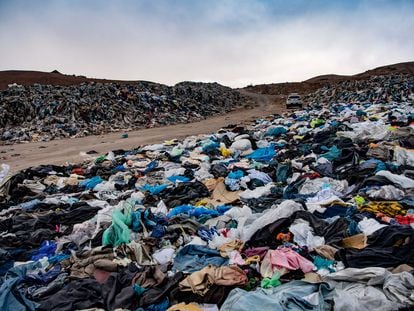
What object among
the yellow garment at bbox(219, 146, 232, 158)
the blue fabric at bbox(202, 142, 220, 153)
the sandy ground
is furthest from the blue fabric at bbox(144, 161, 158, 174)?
the sandy ground

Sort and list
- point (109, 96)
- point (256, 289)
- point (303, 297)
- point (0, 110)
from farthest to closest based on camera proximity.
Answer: point (109, 96) → point (0, 110) → point (256, 289) → point (303, 297)

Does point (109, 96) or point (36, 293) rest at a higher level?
point (109, 96)

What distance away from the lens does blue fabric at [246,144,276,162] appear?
8524 millimetres

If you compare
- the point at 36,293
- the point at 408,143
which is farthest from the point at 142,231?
the point at 408,143

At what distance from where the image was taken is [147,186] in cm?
710

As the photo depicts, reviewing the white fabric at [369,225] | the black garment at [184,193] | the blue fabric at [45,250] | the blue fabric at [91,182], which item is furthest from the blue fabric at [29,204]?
the white fabric at [369,225]

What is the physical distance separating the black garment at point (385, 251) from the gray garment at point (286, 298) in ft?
1.84

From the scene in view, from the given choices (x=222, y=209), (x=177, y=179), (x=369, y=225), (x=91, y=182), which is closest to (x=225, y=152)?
(x=177, y=179)

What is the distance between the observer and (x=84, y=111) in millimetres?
18516

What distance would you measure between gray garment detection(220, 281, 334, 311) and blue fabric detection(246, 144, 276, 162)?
17.9 ft

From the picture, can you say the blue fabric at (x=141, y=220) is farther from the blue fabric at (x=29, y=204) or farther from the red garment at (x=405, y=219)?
the red garment at (x=405, y=219)

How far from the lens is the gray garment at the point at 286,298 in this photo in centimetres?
284

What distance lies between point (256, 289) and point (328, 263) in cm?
81

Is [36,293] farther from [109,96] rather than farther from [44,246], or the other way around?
[109,96]
